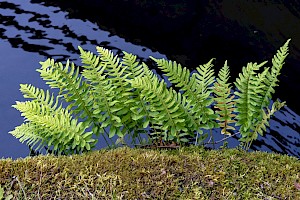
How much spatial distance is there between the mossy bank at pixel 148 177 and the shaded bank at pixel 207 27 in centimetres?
288

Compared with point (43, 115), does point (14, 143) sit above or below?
below

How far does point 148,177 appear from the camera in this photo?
Result: 3.62m

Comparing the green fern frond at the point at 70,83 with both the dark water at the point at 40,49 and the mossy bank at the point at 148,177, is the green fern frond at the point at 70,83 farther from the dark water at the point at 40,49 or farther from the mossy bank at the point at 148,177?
the dark water at the point at 40,49

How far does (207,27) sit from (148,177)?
467cm

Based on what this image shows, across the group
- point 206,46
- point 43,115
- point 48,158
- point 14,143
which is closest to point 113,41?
point 206,46

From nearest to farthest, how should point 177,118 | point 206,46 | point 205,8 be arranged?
point 177,118, point 206,46, point 205,8

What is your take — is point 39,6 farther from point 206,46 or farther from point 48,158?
point 48,158

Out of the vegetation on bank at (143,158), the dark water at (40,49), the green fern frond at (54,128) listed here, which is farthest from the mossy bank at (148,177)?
the dark water at (40,49)

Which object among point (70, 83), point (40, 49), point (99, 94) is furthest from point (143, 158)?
point (40, 49)

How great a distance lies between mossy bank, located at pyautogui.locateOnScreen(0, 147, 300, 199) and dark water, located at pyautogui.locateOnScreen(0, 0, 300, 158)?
1800 mm

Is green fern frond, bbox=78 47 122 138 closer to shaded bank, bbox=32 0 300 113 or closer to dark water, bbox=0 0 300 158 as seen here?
dark water, bbox=0 0 300 158

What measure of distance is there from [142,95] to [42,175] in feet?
3.59

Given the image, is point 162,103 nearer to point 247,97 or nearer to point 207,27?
point 247,97

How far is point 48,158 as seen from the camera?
12.6ft
